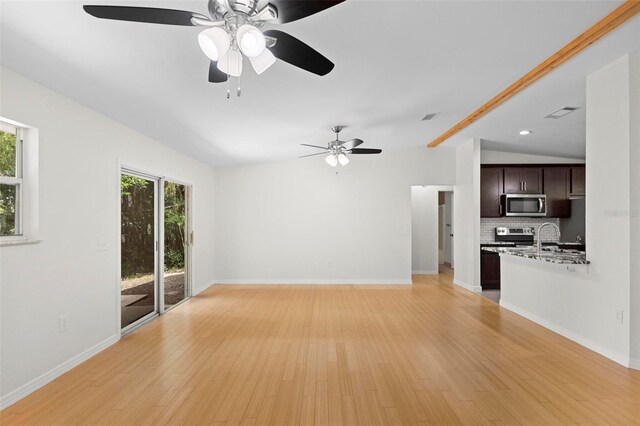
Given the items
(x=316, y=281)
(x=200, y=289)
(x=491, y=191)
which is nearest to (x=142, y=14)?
(x=200, y=289)

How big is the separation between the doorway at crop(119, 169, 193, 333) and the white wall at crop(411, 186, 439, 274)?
5.06 metres

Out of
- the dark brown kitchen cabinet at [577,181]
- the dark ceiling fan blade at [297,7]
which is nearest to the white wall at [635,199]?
the dark ceiling fan blade at [297,7]

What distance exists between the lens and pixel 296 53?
1.94 meters

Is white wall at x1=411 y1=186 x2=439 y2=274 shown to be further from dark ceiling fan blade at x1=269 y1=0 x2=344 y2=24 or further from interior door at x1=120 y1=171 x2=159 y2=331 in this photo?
dark ceiling fan blade at x1=269 y1=0 x2=344 y2=24

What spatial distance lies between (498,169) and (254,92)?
5.43 m

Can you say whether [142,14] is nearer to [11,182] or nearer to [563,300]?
[11,182]

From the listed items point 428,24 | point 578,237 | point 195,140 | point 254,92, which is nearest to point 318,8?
point 428,24

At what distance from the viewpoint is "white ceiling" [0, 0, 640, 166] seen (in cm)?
226

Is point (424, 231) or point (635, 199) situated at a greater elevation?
point (635, 199)

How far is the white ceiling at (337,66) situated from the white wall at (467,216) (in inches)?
50.9

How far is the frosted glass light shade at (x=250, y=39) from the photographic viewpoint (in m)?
1.60

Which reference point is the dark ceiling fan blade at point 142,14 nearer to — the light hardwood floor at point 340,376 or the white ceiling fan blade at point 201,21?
the white ceiling fan blade at point 201,21

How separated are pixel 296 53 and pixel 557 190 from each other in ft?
22.8

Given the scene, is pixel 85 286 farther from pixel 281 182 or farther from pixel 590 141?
pixel 590 141
